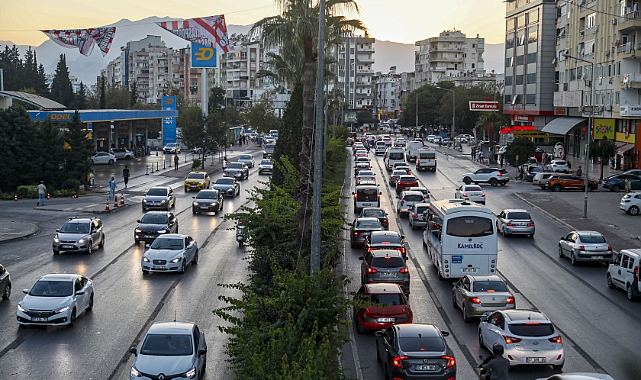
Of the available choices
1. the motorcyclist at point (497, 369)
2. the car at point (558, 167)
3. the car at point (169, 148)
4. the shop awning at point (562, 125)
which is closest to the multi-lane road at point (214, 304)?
the motorcyclist at point (497, 369)

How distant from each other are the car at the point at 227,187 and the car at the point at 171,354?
3800 centimetres

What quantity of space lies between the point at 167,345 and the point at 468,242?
13.1 meters

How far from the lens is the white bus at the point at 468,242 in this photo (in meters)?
25.8

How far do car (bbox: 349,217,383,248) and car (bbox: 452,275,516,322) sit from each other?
1201cm

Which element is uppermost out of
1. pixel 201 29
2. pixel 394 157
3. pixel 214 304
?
pixel 201 29

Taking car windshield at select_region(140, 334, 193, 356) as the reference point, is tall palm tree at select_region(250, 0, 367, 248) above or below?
above

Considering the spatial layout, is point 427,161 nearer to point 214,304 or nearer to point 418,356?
point 214,304

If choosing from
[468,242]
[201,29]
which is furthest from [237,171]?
[468,242]

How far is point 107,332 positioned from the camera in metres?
20.0

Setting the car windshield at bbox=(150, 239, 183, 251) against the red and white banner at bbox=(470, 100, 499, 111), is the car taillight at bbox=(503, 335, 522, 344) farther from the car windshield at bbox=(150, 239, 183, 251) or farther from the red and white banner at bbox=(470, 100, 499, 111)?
the red and white banner at bbox=(470, 100, 499, 111)

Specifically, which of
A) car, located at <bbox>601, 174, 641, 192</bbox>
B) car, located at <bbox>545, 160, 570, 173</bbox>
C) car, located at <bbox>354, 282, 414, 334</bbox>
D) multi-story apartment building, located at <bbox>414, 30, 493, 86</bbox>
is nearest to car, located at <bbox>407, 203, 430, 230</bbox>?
car, located at <bbox>354, 282, 414, 334</bbox>

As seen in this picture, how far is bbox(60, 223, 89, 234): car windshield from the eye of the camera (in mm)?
32406

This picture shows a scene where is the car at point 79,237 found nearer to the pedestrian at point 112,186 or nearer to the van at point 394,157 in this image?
the pedestrian at point 112,186

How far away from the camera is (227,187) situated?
54.6 m
